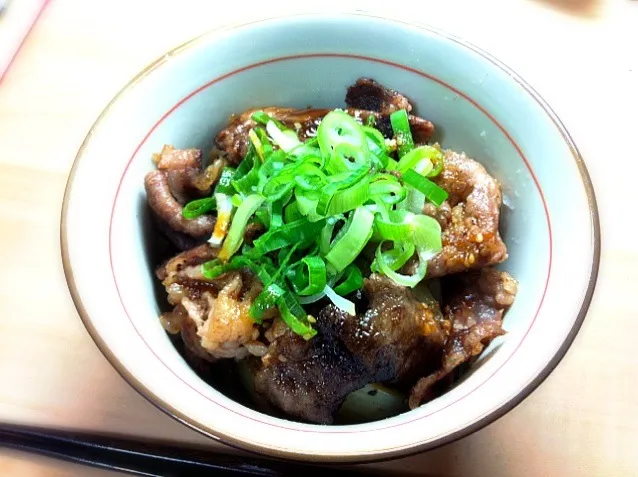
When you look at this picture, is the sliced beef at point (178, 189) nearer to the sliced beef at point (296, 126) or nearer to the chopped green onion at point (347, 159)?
the sliced beef at point (296, 126)

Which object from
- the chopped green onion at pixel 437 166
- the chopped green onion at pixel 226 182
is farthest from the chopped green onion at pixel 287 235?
the chopped green onion at pixel 437 166

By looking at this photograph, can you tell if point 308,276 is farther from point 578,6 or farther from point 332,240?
point 578,6

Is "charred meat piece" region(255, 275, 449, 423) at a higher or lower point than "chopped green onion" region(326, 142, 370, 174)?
lower

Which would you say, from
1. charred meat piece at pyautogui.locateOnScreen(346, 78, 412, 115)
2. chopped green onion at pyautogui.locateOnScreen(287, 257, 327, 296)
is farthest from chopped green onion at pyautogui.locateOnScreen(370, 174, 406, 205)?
charred meat piece at pyautogui.locateOnScreen(346, 78, 412, 115)

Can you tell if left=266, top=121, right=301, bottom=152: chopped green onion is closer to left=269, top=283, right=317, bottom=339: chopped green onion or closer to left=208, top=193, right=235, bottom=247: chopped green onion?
left=208, top=193, right=235, bottom=247: chopped green onion

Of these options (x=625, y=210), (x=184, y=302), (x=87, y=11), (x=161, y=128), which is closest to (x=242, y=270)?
(x=184, y=302)

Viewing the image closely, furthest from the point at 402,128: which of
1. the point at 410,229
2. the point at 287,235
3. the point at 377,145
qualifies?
the point at 287,235

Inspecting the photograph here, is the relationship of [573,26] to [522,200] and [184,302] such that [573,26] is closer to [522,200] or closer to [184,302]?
[522,200]
